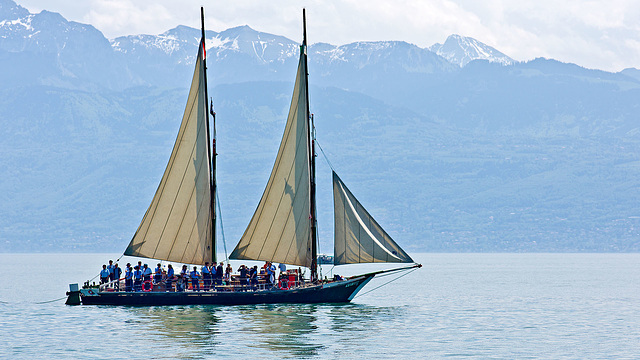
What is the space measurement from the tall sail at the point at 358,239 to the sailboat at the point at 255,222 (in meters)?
0.06

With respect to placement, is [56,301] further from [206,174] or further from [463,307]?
[463,307]

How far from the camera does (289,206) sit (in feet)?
215

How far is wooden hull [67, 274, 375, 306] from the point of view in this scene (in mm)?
64375

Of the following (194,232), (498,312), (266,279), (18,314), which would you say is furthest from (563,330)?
(18,314)

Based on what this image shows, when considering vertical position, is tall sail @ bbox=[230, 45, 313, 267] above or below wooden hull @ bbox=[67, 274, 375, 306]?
above

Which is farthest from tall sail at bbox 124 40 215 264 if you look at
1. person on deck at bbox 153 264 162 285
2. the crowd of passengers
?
the crowd of passengers

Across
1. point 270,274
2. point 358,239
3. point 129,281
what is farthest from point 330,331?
point 129,281

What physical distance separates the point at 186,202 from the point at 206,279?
5.10 metres

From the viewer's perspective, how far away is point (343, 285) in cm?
6588

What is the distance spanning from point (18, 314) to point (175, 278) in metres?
11.8

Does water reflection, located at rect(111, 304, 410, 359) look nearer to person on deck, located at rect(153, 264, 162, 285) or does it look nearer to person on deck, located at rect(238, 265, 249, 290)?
person on deck, located at rect(238, 265, 249, 290)

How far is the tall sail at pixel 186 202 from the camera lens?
64.9 m

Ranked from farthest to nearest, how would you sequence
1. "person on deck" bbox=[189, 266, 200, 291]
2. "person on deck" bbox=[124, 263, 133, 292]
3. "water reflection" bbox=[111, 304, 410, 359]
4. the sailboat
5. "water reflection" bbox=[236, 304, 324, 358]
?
"person on deck" bbox=[124, 263, 133, 292], the sailboat, "person on deck" bbox=[189, 266, 200, 291], "water reflection" bbox=[236, 304, 324, 358], "water reflection" bbox=[111, 304, 410, 359]

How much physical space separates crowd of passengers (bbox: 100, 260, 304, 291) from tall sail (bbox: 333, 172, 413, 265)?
10.7ft
